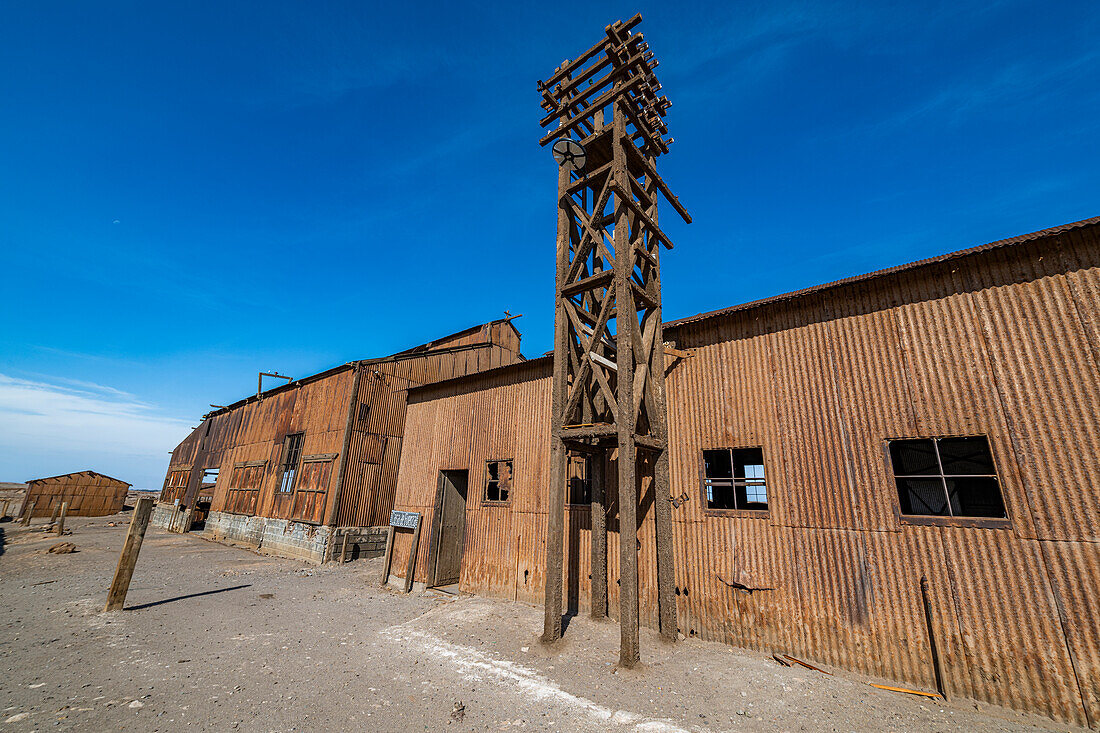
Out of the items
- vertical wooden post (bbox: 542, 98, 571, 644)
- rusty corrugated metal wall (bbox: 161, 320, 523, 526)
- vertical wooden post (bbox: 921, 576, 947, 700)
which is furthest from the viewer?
rusty corrugated metal wall (bbox: 161, 320, 523, 526)

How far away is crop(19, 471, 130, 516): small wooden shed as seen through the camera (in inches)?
1454

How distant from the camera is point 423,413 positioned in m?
14.9

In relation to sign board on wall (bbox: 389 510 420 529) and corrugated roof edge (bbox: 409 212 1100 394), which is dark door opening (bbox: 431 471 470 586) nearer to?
sign board on wall (bbox: 389 510 420 529)

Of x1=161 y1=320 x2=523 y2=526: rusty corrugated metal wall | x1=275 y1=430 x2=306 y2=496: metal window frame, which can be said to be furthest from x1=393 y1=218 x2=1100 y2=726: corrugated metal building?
x1=275 y1=430 x2=306 y2=496: metal window frame

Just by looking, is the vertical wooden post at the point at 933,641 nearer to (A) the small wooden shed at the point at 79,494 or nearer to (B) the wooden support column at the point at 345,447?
(B) the wooden support column at the point at 345,447

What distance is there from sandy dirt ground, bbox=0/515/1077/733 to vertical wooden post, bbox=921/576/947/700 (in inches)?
10.1

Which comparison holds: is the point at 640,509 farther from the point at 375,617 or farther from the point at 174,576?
the point at 174,576

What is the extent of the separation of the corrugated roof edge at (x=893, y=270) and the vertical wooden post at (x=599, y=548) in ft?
13.3

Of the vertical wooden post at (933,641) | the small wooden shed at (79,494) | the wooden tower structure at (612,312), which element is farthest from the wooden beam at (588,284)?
the small wooden shed at (79,494)

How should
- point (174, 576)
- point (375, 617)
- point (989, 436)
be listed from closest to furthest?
1. point (989, 436)
2. point (375, 617)
3. point (174, 576)

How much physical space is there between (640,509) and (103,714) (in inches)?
342

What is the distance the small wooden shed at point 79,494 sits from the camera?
36.9m

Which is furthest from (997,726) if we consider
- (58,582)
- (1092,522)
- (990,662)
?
(58,582)

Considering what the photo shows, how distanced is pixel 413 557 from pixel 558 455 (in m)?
7.28
